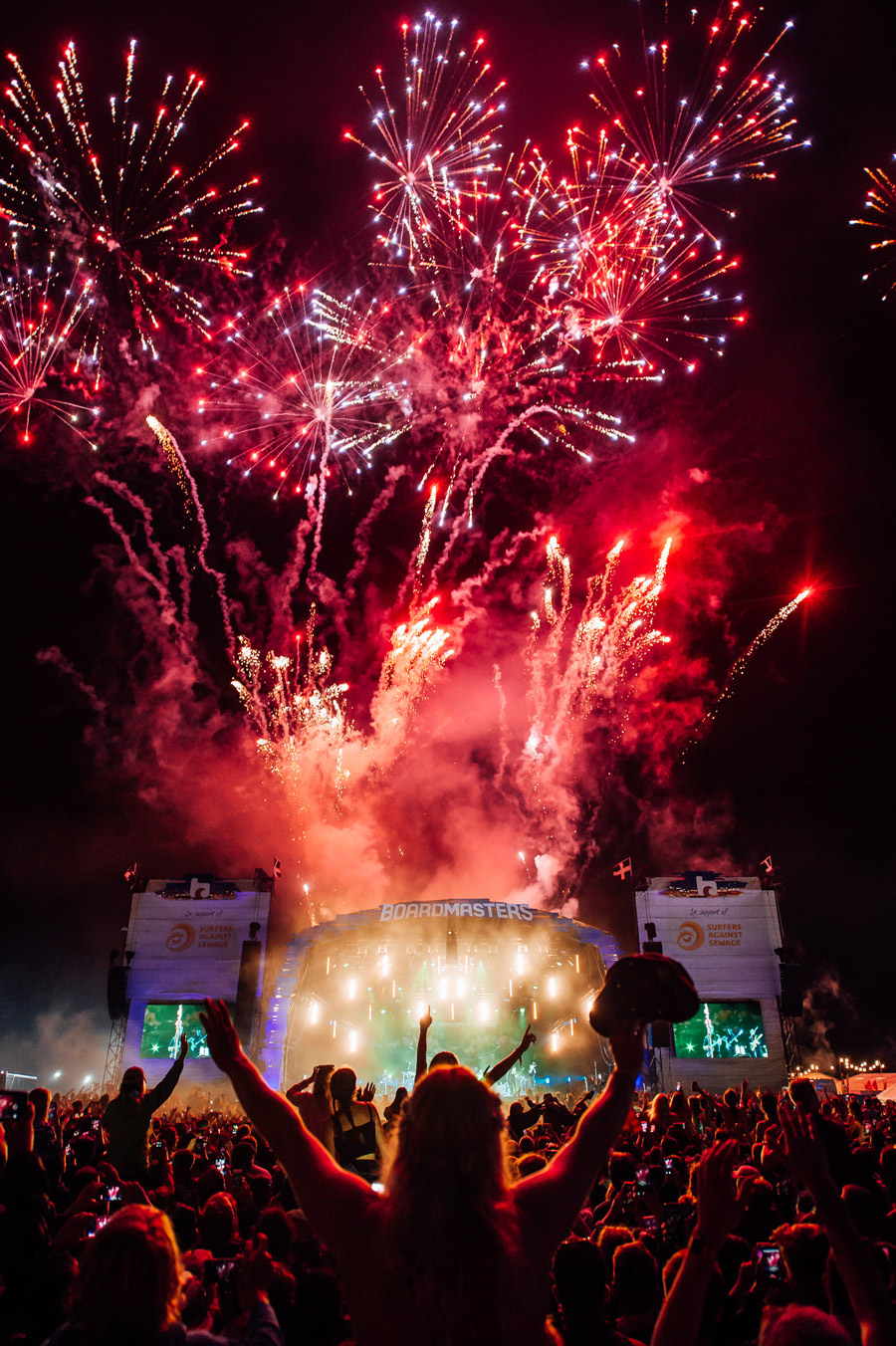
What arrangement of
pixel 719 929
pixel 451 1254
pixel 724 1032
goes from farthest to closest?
pixel 719 929 → pixel 724 1032 → pixel 451 1254

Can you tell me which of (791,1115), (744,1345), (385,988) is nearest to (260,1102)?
(791,1115)

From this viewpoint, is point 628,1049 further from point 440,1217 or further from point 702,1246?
point 440,1217

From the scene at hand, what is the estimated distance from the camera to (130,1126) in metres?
5.71

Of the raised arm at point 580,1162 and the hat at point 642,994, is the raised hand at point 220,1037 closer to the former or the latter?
the raised arm at point 580,1162

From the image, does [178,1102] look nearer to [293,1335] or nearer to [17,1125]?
[17,1125]

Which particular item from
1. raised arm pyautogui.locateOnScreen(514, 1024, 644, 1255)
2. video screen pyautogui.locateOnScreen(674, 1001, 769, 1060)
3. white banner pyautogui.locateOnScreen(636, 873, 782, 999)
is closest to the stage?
video screen pyautogui.locateOnScreen(674, 1001, 769, 1060)

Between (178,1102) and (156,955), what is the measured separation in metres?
4.88

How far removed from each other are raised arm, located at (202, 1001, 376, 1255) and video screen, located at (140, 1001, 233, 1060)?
94.3ft

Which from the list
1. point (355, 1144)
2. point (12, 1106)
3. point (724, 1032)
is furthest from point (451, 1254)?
point (724, 1032)

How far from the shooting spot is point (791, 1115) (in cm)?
238

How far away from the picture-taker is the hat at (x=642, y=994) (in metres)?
2.53

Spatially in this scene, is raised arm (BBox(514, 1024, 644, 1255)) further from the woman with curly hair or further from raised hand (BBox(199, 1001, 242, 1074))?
raised hand (BBox(199, 1001, 242, 1074))

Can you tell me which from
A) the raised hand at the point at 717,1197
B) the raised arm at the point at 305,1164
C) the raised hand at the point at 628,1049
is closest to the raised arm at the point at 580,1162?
the raised hand at the point at 628,1049

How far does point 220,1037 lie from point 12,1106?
4275mm
